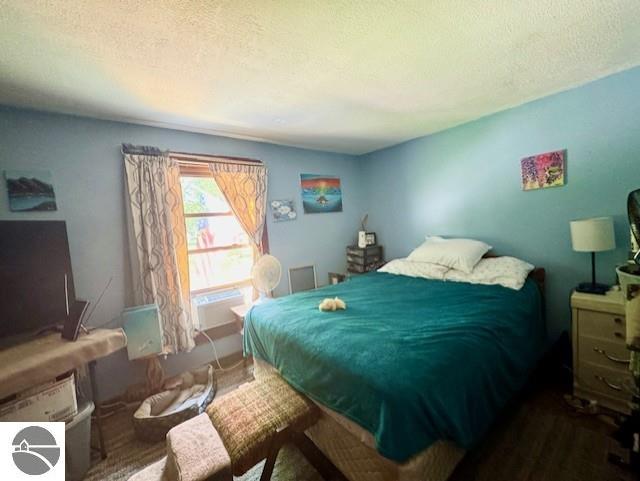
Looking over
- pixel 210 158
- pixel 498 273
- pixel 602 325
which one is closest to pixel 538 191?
pixel 498 273

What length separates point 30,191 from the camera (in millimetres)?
1900

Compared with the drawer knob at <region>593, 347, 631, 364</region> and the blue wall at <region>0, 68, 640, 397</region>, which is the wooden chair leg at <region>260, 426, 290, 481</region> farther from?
the drawer knob at <region>593, 347, 631, 364</region>

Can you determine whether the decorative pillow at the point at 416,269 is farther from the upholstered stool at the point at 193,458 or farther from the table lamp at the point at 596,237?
the upholstered stool at the point at 193,458

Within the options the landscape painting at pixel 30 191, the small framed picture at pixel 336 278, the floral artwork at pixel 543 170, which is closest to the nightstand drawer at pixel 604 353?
the floral artwork at pixel 543 170

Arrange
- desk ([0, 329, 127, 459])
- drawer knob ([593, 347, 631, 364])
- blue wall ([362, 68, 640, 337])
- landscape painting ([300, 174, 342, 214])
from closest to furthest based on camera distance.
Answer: desk ([0, 329, 127, 459]) < drawer knob ([593, 347, 631, 364]) < blue wall ([362, 68, 640, 337]) < landscape painting ([300, 174, 342, 214])

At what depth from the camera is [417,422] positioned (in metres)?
1.04

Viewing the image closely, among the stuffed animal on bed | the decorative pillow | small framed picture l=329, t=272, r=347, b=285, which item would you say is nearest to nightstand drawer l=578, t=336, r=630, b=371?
the decorative pillow

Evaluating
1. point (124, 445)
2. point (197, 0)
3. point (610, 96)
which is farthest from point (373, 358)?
point (610, 96)

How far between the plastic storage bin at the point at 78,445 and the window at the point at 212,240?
4.23 feet

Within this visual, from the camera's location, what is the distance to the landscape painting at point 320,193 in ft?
11.3

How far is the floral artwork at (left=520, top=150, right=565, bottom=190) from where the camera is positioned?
2260 millimetres

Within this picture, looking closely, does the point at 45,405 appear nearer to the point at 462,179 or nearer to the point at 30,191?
the point at 30,191

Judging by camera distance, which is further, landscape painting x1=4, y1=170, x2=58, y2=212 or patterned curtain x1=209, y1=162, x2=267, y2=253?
patterned curtain x1=209, y1=162, x2=267, y2=253

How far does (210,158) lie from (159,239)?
962mm
